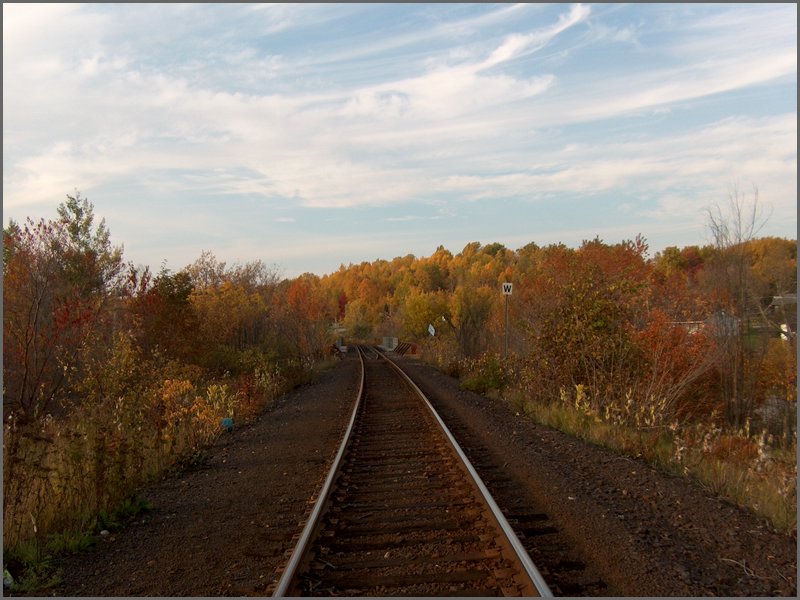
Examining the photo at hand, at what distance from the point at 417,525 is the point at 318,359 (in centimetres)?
3392

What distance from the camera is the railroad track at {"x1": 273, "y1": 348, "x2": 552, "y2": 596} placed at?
15.8ft

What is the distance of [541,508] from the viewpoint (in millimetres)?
6844

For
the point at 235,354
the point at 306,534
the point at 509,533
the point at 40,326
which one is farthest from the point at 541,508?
the point at 235,354

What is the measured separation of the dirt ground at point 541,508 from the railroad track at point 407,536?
0.36 m

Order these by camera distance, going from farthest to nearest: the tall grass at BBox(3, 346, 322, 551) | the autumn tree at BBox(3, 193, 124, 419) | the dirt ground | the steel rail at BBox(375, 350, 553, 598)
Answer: the autumn tree at BBox(3, 193, 124, 419)
the tall grass at BBox(3, 346, 322, 551)
the dirt ground
the steel rail at BBox(375, 350, 553, 598)

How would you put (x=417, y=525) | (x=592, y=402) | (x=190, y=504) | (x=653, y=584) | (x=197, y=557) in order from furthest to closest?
1. (x=592, y=402)
2. (x=190, y=504)
3. (x=417, y=525)
4. (x=197, y=557)
5. (x=653, y=584)

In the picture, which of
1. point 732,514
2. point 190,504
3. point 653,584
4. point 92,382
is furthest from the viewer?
point 92,382

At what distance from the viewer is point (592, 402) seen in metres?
13.4

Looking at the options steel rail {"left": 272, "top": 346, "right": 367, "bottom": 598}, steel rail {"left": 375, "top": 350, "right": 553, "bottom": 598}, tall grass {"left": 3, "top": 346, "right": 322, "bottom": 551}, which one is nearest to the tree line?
tall grass {"left": 3, "top": 346, "right": 322, "bottom": 551}

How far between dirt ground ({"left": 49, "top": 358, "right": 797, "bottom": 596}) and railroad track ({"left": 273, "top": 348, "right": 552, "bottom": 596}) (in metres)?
0.36

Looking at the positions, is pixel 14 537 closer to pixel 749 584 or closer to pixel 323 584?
pixel 323 584

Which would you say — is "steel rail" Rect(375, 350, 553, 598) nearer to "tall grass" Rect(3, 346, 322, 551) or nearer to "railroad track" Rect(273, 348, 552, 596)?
"railroad track" Rect(273, 348, 552, 596)

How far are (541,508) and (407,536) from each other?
1743mm

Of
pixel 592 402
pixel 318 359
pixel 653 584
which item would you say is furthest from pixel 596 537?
pixel 318 359
